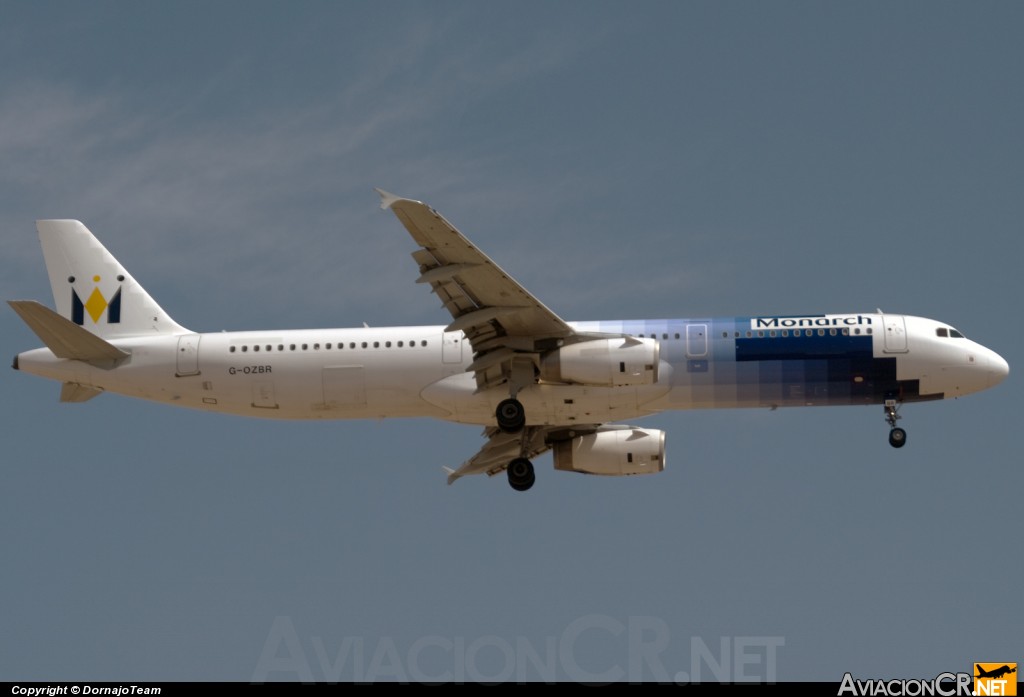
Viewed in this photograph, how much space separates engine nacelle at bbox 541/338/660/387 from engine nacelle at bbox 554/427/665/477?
6381mm

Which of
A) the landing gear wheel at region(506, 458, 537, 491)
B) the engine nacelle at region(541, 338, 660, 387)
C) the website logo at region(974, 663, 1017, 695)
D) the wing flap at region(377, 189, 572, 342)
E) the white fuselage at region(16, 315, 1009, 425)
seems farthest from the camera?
the landing gear wheel at region(506, 458, 537, 491)

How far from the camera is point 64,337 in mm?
60094

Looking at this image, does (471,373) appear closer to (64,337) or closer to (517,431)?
(517,431)

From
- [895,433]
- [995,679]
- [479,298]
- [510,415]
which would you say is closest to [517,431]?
[510,415]

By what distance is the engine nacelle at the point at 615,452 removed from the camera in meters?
63.4

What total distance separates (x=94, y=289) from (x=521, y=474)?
17183mm

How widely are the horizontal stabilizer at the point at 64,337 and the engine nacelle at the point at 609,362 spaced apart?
15.6 meters

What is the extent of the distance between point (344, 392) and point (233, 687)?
17526 millimetres

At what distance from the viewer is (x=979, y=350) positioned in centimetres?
6044

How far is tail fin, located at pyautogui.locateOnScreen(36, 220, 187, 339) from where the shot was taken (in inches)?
2494

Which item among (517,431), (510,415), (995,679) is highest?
(510,415)

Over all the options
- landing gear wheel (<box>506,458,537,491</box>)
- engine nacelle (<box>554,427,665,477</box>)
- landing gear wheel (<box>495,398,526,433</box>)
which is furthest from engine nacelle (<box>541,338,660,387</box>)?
engine nacelle (<box>554,427,665,477</box>)

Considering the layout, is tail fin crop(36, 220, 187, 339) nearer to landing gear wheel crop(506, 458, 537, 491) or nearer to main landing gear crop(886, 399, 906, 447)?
landing gear wheel crop(506, 458, 537, 491)

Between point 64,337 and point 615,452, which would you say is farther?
point 615,452
